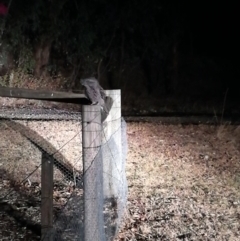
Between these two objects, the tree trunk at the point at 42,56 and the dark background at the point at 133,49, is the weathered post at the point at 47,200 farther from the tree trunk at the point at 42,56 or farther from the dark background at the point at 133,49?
the tree trunk at the point at 42,56

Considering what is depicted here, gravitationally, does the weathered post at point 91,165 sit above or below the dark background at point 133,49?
below

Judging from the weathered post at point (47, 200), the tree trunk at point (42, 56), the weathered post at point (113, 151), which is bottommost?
the weathered post at point (47, 200)

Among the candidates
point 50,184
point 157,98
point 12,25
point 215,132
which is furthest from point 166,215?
point 157,98

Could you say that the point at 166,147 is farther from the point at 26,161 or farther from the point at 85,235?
the point at 85,235

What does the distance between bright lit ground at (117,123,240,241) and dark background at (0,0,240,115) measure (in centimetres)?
742

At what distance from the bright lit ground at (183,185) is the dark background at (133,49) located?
742 cm

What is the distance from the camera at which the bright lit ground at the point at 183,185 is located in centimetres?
668

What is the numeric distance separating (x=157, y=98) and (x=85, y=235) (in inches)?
823

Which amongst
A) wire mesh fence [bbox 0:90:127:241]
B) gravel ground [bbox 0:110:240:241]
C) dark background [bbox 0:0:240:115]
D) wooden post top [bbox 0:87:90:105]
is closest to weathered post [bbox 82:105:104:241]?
wire mesh fence [bbox 0:90:127:241]

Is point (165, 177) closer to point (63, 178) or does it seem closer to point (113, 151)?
point (63, 178)

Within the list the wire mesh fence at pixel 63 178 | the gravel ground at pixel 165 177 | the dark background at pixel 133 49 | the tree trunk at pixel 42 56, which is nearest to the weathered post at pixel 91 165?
the wire mesh fence at pixel 63 178

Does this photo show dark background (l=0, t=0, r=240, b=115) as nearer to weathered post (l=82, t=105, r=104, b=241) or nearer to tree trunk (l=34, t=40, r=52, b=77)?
tree trunk (l=34, t=40, r=52, b=77)

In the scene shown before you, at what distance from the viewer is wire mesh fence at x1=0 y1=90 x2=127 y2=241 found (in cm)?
485

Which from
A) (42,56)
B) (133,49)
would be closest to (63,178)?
(42,56)
